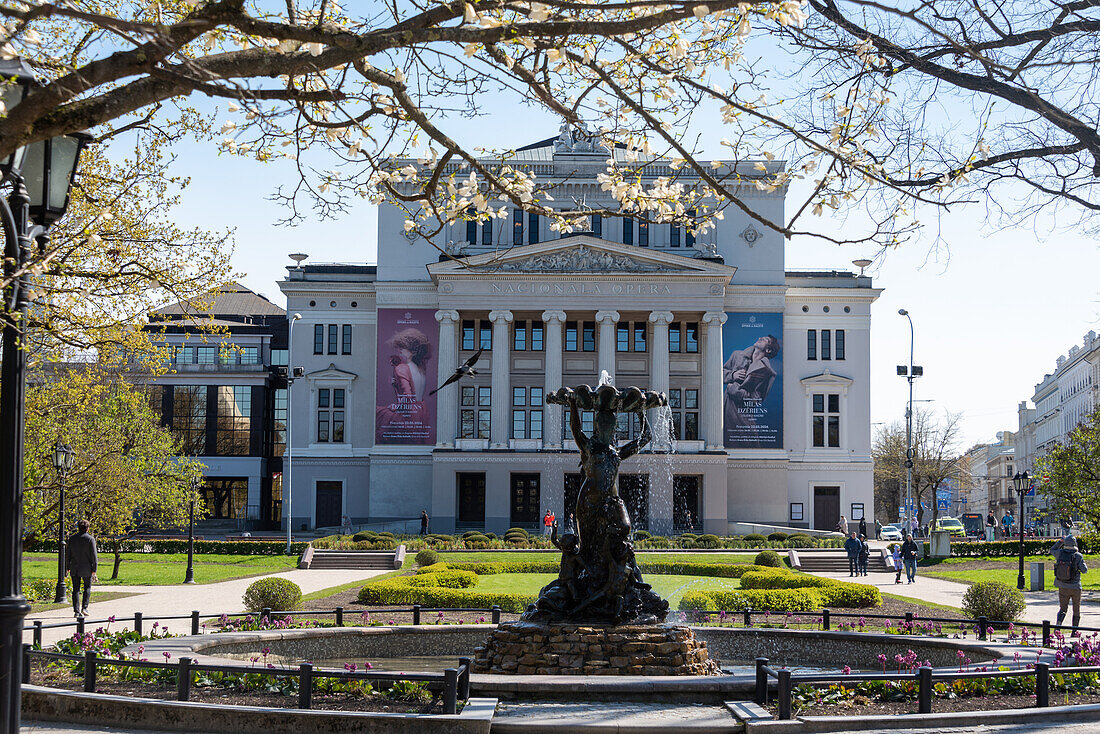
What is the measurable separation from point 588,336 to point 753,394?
36.3 ft

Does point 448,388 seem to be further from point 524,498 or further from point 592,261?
point 592,261

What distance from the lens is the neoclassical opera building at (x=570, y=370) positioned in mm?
64062

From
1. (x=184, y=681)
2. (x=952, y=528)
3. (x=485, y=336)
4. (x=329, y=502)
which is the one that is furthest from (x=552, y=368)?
(x=184, y=681)

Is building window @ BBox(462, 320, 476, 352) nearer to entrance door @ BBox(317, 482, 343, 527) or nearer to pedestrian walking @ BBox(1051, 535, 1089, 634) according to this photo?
entrance door @ BBox(317, 482, 343, 527)

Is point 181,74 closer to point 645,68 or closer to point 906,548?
point 645,68

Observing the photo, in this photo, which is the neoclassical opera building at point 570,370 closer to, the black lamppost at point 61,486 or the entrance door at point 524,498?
the entrance door at point 524,498

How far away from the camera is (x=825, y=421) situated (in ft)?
226

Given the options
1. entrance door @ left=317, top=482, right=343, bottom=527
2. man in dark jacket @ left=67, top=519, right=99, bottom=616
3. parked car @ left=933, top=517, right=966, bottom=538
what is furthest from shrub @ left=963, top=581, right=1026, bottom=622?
entrance door @ left=317, top=482, right=343, bottom=527

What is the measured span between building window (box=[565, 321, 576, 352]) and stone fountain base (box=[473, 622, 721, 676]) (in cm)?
5409

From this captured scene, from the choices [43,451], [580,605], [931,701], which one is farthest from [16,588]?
[43,451]

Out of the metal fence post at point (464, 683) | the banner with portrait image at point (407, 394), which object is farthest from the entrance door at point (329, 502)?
the metal fence post at point (464, 683)

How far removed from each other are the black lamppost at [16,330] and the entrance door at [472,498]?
192 feet

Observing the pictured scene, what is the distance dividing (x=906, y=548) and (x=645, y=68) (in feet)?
98.3

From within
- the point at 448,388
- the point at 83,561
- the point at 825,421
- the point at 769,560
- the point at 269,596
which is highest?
the point at 448,388
